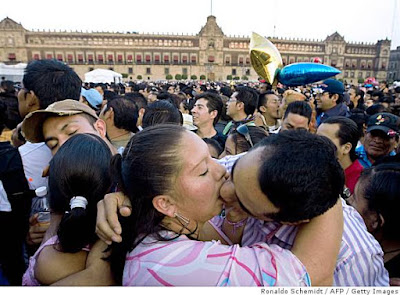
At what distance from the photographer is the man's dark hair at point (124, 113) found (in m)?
3.07

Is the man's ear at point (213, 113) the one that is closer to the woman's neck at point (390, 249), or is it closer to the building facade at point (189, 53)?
the woman's neck at point (390, 249)

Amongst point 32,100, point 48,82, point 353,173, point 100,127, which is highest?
point 48,82

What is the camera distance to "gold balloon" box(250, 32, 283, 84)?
4.96 meters

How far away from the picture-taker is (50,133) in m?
1.75

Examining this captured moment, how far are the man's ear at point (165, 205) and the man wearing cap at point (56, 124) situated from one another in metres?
0.79

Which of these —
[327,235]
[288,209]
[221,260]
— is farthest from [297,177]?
[221,260]

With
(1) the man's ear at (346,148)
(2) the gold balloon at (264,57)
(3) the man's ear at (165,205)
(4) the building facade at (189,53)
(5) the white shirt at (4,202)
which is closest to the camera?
(3) the man's ear at (165,205)

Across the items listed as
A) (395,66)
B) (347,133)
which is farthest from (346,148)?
(395,66)

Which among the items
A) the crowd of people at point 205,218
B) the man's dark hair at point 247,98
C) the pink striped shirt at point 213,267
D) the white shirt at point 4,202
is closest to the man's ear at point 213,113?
the man's dark hair at point 247,98

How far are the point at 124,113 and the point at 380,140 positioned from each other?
2671 mm

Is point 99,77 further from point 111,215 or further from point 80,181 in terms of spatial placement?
point 111,215

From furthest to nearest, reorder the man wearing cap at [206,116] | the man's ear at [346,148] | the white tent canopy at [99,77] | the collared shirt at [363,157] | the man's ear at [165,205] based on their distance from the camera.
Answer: the white tent canopy at [99,77] < the man wearing cap at [206,116] < the collared shirt at [363,157] < the man's ear at [346,148] < the man's ear at [165,205]

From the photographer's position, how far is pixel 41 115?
1779 millimetres

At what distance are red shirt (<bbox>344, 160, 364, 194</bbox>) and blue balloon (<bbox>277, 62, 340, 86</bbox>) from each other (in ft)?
7.79
